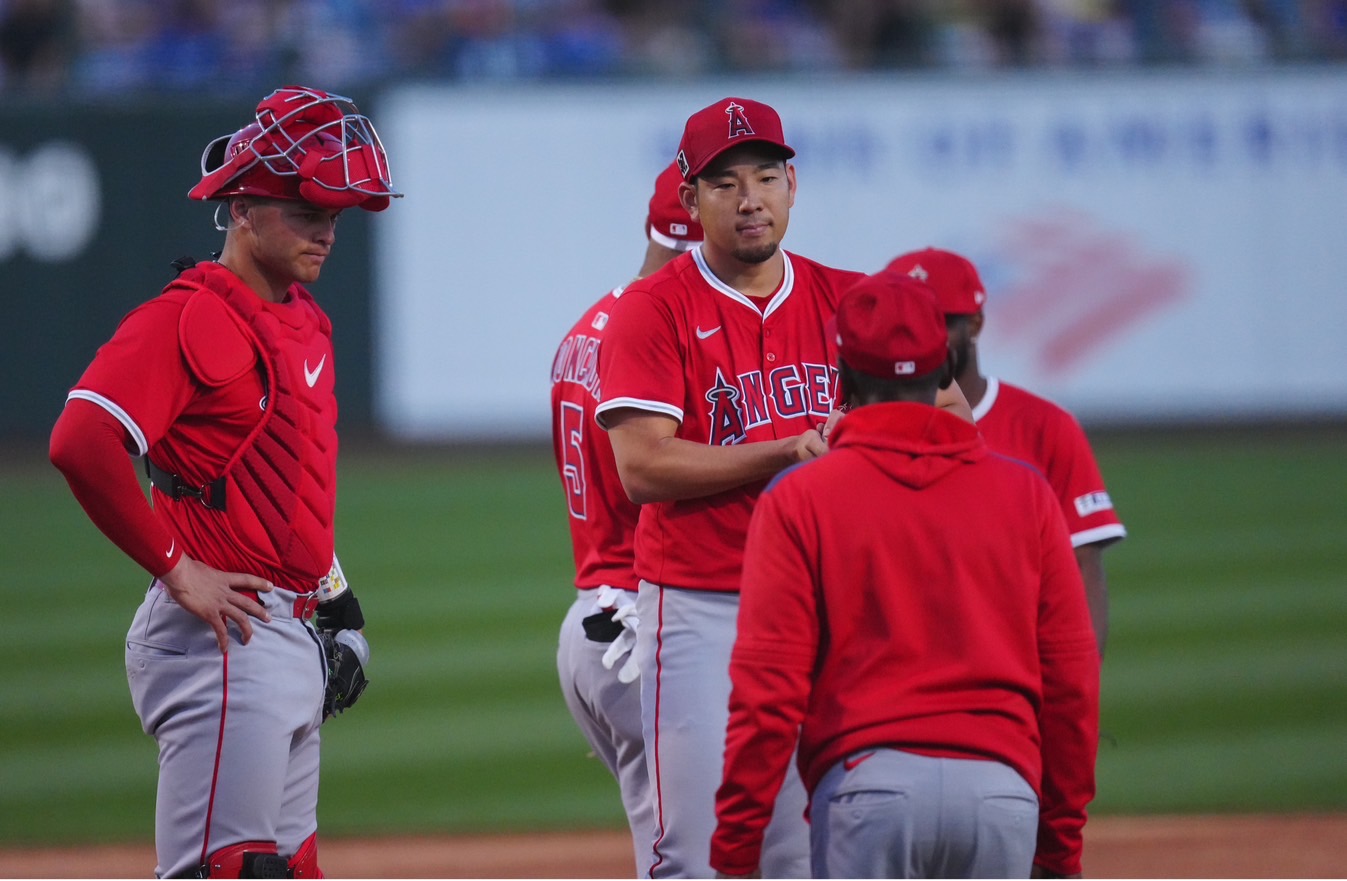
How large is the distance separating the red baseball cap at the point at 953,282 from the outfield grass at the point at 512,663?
5.31 ft

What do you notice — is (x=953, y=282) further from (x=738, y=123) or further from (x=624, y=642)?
(x=624, y=642)

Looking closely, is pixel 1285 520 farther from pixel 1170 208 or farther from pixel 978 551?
pixel 978 551

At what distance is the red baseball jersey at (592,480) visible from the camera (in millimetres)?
4219

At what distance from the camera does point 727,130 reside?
3.65m

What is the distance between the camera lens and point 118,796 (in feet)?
23.2

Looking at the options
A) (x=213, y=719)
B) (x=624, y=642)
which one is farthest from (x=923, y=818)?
(x=213, y=719)

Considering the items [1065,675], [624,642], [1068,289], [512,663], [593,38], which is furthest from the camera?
[593,38]

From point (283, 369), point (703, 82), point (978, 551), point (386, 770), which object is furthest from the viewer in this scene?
point (703, 82)

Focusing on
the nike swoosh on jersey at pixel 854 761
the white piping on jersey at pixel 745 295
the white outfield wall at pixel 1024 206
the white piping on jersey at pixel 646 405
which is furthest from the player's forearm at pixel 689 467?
the white outfield wall at pixel 1024 206

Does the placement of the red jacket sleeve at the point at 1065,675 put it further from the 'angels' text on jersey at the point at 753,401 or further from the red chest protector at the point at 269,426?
the red chest protector at the point at 269,426

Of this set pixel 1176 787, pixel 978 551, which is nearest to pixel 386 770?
pixel 1176 787

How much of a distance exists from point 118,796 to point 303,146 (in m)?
4.31

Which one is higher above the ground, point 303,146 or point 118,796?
point 303,146

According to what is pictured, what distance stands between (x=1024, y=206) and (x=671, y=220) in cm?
1138
